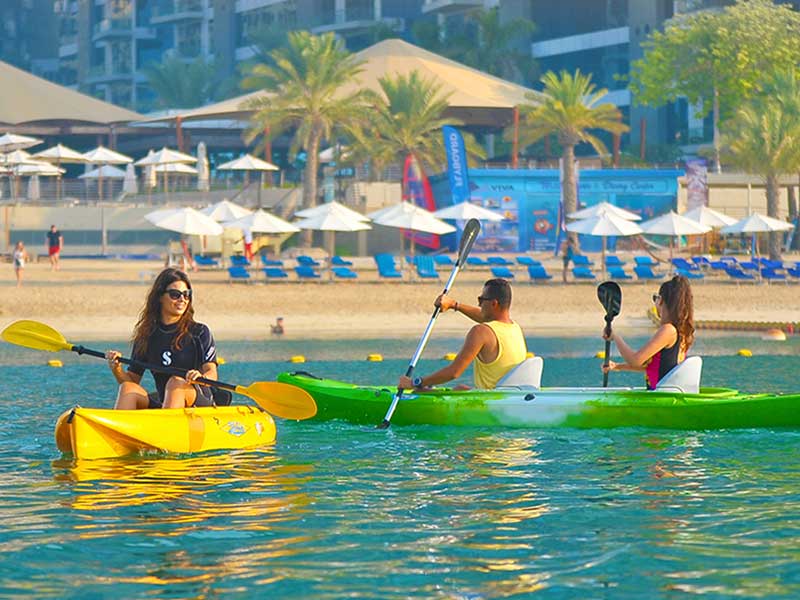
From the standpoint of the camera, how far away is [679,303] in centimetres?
1295

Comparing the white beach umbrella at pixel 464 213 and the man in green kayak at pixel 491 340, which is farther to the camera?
the white beach umbrella at pixel 464 213

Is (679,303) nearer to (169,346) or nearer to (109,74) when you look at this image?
(169,346)

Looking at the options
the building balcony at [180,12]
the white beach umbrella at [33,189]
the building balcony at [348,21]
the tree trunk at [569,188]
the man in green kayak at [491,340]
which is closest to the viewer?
the man in green kayak at [491,340]

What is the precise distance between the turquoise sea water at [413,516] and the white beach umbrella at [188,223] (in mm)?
21067

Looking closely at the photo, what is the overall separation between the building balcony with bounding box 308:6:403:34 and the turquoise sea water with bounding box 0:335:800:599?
7759cm

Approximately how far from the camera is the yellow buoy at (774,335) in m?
28.8

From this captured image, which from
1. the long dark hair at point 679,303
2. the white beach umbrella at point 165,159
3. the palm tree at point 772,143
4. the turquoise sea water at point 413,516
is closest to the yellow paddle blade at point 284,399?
the turquoise sea water at point 413,516

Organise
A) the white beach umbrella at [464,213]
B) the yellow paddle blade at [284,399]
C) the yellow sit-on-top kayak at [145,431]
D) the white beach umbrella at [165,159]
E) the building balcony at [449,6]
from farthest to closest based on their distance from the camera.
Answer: the building balcony at [449,6], the white beach umbrella at [165,159], the white beach umbrella at [464,213], the yellow paddle blade at [284,399], the yellow sit-on-top kayak at [145,431]

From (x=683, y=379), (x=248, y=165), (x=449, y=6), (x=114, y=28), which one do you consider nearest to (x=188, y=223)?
(x=248, y=165)

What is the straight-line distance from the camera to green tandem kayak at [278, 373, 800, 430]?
13594 mm

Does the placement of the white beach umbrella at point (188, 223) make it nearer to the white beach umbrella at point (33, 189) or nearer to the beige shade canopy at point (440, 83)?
the beige shade canopy at point (440, 83)

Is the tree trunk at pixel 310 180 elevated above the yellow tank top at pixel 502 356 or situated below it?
above

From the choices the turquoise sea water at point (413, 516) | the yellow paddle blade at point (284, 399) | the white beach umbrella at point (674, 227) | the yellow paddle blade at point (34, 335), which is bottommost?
the turquoise sea water at point (413, 516)

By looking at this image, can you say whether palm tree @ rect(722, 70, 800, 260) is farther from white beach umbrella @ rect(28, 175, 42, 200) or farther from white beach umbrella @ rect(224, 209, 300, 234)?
white beach umbrella @ rect(28, 175, 42, 200)
